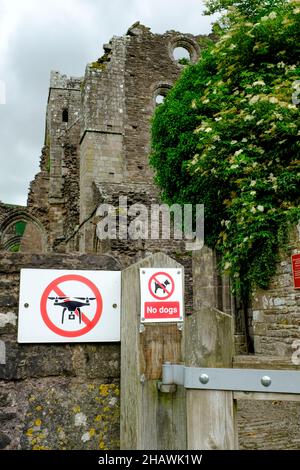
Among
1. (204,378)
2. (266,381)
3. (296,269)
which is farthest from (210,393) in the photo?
(296,269)

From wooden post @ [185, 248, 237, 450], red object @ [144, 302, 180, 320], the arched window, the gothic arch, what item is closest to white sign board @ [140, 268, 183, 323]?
red object @ [144, 302, 180, 320]

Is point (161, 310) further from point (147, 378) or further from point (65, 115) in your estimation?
point (65, 115)

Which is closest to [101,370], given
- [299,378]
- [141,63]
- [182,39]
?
[299,378]

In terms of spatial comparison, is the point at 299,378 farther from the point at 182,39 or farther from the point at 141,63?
the point at 182,39

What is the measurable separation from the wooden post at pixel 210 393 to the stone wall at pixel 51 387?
0.49 meters

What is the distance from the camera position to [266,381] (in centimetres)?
166

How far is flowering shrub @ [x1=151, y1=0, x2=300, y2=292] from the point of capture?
25.3ft

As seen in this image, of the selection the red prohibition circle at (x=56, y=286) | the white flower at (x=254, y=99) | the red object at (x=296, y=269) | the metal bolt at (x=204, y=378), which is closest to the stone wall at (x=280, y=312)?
the red object at (x=296, y=269)

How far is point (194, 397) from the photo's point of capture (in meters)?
1.82

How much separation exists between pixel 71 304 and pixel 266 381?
1.02m

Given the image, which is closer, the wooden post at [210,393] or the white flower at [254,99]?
the wooden post at [210,393]

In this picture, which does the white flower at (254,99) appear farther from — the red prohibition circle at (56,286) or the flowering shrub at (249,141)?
the red prohibition circle at (56,286)

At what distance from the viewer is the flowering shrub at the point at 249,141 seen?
772cm

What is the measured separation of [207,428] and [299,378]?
0.46 meters
